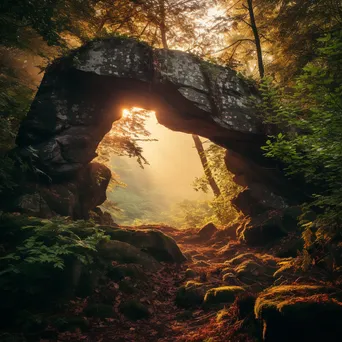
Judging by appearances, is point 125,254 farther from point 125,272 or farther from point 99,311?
point 99,311

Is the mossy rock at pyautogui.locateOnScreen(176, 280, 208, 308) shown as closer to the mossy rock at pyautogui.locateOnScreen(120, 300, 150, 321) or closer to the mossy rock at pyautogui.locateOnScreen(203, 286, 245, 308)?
the mossy rock at pyautogui.locateOnScreen(203, 286, 245, 308)

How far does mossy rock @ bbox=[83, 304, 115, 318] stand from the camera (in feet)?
19.0

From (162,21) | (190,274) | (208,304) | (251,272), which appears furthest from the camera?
(162,21)

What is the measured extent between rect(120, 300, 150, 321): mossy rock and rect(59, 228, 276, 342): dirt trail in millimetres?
102

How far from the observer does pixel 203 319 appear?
19.0 ft

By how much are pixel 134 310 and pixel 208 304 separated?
184 centimetres

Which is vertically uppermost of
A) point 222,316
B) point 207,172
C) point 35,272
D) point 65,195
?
point 207,172

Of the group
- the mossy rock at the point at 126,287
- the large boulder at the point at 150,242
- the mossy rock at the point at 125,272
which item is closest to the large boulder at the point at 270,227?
the large boulder at the point at 150,242

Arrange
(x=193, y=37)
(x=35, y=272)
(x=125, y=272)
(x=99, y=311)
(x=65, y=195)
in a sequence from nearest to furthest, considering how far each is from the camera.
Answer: (x=35, y=272) < (x=99, y=311) < (x=125, y=272) < (x=65, y=195) < (x=193, y=37)

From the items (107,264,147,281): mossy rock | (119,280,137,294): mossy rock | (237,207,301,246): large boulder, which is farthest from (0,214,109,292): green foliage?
(237,207,301,246): large boulder

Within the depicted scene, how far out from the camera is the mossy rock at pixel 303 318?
351 cm

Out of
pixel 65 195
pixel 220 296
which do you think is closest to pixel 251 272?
pixel 220 296

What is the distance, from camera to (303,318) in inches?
143

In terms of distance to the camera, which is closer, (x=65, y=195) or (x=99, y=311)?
(x=99, y=311)
